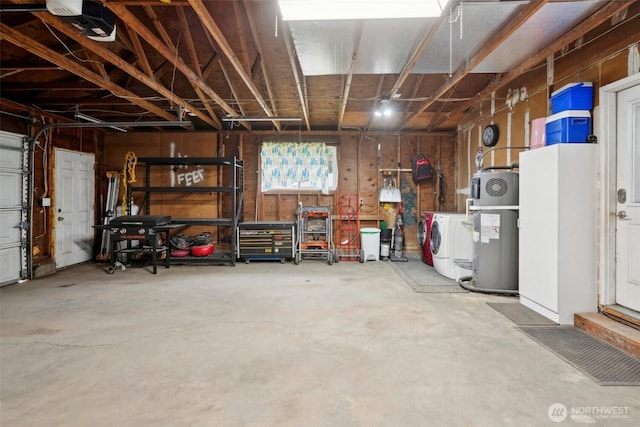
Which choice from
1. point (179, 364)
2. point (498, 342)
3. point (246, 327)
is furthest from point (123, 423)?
point (498, 342)

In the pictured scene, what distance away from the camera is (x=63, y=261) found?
6.07m

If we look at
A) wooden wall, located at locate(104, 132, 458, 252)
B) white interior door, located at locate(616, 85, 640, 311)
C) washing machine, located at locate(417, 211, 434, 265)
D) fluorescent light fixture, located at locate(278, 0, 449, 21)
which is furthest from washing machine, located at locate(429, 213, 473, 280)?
fluorescent light fixture, located at locate(278, 0, 449, 21)

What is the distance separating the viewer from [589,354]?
2.57m

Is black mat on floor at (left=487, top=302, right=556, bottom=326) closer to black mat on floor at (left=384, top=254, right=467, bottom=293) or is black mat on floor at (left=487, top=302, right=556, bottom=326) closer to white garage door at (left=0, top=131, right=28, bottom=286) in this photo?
black mat on floor at (left=384, top=254, right=467, bottom=293)

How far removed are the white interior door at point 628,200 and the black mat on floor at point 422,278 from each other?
1.75 meters

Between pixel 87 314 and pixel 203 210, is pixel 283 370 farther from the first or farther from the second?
pixel 203 210

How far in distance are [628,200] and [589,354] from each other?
4.85 ft

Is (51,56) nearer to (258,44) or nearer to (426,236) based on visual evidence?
(258,44)

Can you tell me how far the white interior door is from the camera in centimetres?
288

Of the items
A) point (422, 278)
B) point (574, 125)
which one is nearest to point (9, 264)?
point (422, 278)

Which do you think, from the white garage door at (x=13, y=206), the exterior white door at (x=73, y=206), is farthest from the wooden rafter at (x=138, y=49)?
the exterior white door at (x=73, y=206)

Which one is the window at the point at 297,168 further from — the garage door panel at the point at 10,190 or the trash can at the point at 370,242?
the garage door panel at the point at 10,190

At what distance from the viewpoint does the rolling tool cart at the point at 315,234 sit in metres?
6.56

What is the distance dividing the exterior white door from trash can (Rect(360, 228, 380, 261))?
18.1ft
